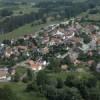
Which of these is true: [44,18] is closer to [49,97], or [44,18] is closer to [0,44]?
[0,44]

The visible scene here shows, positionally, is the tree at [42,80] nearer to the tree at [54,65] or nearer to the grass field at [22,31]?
the tree at [54,65]

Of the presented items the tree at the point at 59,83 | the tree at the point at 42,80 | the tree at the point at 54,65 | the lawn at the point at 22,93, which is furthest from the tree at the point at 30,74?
the tree at the point at 59,83

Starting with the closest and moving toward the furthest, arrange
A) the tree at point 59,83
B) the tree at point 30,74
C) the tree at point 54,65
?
1. the tree at point 59,83
2. the tree at point 30,74
3. the tree at point 54,65

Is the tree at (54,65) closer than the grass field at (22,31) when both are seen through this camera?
A: Yes

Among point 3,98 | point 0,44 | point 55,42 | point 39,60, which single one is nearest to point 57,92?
point 3,98

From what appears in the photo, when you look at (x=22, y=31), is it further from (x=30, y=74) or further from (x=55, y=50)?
(x=30, y=74)

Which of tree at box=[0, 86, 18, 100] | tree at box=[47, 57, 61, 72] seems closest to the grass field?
tree at box=[47, 57, 61, 72]

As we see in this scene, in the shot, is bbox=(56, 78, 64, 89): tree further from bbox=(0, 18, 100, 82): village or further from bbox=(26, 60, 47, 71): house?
bbox=(26, 60, 47, 71): house

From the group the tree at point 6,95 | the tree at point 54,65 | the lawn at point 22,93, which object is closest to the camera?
the tree at point 6,95
